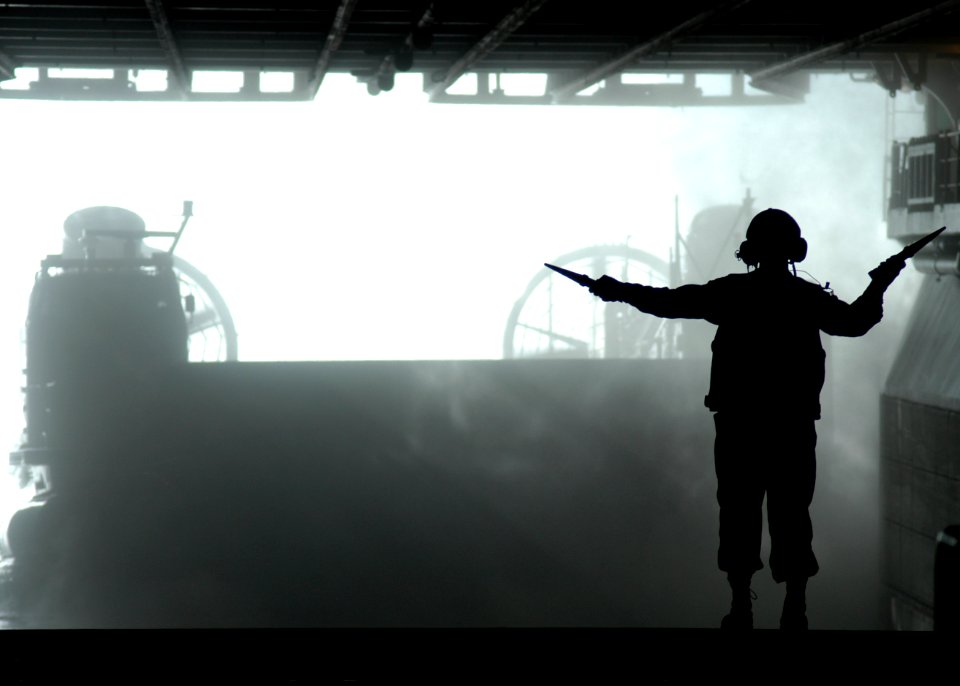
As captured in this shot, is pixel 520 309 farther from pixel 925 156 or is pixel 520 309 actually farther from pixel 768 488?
pixel 768 488

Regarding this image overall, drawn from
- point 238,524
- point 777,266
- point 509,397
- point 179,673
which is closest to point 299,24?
point 777,266

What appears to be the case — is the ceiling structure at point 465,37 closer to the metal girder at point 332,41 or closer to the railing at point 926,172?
the metal girder at point 332,41

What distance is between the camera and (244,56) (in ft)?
53.2

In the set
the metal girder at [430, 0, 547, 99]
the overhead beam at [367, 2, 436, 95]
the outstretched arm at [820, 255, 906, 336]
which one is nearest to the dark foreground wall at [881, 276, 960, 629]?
the metal girder at [430, 0, 547, 99]

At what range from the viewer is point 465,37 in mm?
15266

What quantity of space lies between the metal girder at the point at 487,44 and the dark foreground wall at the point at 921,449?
400 inches

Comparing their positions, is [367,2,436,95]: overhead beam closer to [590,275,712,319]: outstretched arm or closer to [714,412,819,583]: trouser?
[590,275,712,319]: outstretched arm

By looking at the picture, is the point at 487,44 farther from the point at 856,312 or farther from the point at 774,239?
the point at 856,312

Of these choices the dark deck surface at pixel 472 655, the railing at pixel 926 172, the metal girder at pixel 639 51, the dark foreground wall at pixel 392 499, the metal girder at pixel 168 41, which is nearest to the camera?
the dark deck surface at pixel 472 655

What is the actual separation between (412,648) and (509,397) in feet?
133

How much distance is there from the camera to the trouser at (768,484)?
536cm

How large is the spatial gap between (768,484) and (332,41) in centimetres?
1049

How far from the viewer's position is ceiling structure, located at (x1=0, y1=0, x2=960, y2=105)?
13.5 m

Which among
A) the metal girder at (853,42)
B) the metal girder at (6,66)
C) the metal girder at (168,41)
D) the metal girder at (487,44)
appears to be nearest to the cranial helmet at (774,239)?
the metal girder at (487,44)
